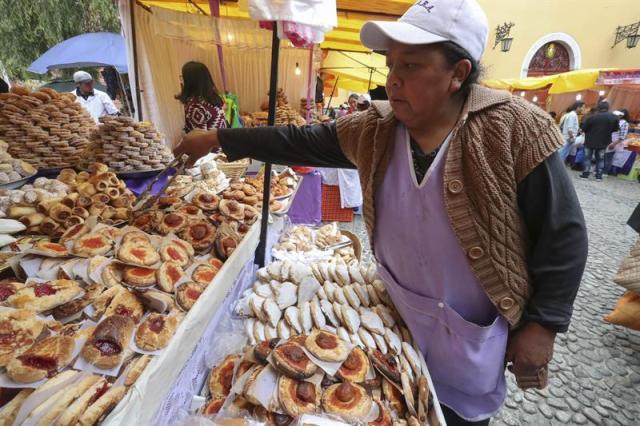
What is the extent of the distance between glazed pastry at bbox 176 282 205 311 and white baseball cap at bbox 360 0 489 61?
121 centimetres

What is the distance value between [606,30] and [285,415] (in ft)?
78.0

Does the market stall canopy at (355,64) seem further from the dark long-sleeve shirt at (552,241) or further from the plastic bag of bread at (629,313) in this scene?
the dark long-sleeve shirt at (552,241)

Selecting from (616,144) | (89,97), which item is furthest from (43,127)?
(616,144)

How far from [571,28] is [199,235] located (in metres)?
22.7

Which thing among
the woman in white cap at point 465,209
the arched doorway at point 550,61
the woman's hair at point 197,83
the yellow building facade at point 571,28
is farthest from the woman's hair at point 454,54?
the arched doorway at point 550,61

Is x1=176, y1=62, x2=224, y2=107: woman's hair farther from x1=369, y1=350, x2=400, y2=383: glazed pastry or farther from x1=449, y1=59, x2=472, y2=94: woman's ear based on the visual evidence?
x1=369, y1=350, x2=400, y2=383: glazed pastry

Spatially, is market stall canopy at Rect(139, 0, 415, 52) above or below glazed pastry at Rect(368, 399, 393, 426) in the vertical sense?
above

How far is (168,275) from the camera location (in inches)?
53.6

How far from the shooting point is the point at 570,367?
3.11m

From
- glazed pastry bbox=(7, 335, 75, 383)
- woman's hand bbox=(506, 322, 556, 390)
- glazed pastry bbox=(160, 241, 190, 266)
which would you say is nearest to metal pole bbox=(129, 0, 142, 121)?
glazed pastry bbox=(160, 241, 190, 266)

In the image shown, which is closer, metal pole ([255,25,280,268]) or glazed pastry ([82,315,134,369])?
glazed pastry ([82,315,134,369])

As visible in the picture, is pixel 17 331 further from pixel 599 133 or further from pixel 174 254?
pixel 599 133

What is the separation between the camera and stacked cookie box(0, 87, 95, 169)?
241 centimetres

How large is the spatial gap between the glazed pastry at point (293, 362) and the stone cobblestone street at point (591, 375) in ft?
6.96
